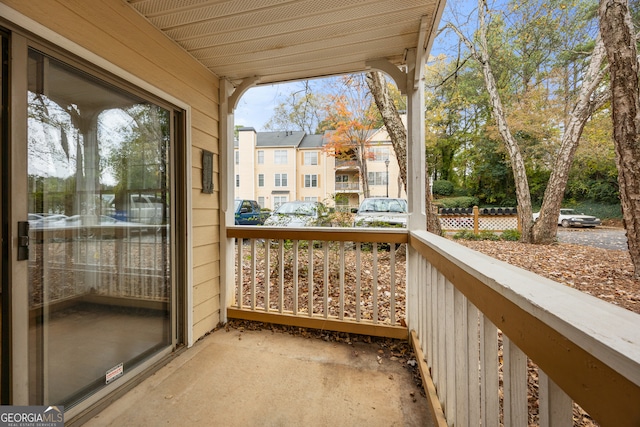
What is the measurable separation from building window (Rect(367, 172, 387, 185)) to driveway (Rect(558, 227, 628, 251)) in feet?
23.4

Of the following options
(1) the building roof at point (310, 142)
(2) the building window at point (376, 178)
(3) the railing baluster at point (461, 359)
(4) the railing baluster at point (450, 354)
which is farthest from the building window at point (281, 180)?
(3) the railing baluster at point (461, 359)

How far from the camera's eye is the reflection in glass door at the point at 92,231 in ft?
4.33

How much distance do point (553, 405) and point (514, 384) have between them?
170 millimetres

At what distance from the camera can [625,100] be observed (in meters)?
0.82

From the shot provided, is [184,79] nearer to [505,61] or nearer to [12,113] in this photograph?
[12,113]

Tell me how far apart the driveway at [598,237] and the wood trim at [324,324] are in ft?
5.41

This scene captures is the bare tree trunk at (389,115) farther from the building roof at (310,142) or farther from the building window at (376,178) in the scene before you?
the building roof at (310,142)

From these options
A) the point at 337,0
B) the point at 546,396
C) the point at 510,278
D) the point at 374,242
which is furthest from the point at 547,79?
the point at 374,242

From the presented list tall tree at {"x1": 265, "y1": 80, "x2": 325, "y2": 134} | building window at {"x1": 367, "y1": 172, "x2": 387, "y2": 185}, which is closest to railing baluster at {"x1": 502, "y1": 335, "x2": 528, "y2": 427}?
tall tree at {"x1": 265, "y1": 80, "x2": 325, "y2": 134}

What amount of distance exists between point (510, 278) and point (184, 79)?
2475mm

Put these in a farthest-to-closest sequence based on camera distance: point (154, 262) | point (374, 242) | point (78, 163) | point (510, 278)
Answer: point (374, 242) → point (154, 262) → point (78, 163) → point (510, 278)

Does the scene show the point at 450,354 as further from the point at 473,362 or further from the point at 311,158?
the point at 311,158

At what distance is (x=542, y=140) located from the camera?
3.30 ft

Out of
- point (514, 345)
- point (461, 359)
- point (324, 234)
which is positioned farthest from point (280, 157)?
point (514, 345)
